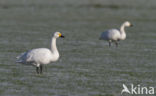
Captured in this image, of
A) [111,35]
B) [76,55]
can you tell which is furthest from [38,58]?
[111,35]

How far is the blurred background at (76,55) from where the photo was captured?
42.8 ft

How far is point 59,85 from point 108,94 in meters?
1.54

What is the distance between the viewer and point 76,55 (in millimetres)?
18859

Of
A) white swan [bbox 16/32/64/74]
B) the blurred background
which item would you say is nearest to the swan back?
the blurred background

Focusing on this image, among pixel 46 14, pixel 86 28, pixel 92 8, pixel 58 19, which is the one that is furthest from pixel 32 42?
pixel 92 8

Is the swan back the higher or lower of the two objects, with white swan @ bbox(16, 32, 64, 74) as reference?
higher

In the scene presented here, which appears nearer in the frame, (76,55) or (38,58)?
(38,58)

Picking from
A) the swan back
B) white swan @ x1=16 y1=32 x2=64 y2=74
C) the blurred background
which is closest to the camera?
the blurred background

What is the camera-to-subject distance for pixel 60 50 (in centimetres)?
2033

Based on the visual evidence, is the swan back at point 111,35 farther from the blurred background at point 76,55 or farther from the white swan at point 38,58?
the white swan at point 38,58

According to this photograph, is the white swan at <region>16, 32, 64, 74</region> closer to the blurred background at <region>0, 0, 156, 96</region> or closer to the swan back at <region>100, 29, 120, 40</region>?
the blurred background at <region>0, 0, 156, 96</region>

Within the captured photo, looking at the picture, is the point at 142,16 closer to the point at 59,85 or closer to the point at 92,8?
the point at 92,8

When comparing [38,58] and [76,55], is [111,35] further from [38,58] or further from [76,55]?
[38,58]

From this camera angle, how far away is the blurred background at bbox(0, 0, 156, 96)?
13.1 meters
